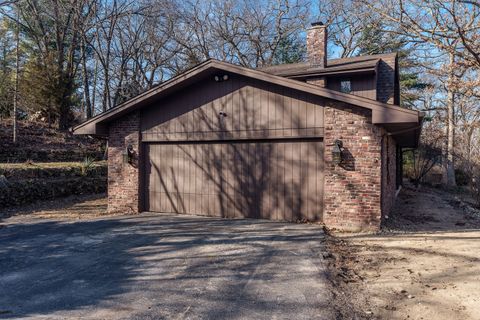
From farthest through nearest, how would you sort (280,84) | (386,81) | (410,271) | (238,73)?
(386,81)
(238,73)
(280,84)
(410,271)

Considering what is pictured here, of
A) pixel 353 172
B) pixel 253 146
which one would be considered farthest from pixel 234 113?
pixel 353 172

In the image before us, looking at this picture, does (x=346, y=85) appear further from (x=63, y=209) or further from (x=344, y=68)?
(x=63, y=209)

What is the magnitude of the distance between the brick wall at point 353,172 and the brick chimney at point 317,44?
4069 mm

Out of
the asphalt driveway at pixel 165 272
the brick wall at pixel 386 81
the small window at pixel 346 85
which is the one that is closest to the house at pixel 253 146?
the small window at pixel 346 85

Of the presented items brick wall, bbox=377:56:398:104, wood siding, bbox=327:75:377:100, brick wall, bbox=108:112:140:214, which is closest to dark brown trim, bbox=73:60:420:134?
brick wall, bbox=108:112:140:214

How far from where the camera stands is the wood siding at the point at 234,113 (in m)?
8.21

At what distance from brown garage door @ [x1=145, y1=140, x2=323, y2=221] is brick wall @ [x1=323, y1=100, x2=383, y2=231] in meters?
0.34

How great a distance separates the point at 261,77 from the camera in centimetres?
815

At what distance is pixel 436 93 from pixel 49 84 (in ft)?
86.4

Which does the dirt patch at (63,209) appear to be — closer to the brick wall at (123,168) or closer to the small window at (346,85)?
the brick wall at (123,168)

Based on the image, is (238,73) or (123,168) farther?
(123,168)

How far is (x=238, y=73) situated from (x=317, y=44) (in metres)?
4.18

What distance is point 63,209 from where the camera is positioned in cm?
1102

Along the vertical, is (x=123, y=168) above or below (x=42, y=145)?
below
